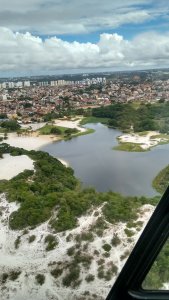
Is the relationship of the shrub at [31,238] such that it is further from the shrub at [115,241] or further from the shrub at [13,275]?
the shrub at [115,241]

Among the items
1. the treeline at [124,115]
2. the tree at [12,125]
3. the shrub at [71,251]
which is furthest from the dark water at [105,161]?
the shrub at [71,251]

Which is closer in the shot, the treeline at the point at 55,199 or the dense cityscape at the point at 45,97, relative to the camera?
the treeline at the point at 55,199

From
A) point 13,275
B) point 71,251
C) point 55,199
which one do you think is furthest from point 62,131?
point 13,275

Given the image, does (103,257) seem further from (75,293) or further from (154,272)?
(154,272)

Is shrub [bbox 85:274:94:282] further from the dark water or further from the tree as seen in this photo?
the tree

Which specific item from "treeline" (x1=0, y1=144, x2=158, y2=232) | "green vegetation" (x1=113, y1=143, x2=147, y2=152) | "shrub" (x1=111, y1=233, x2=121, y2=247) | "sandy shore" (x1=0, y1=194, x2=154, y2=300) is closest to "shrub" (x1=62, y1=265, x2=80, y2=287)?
"sandy shore" (x1=0, y1=194, x2=154, y2=300)

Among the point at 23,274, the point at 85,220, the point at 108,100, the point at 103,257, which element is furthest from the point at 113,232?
the point at 108,100

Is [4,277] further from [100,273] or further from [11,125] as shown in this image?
[11,125]

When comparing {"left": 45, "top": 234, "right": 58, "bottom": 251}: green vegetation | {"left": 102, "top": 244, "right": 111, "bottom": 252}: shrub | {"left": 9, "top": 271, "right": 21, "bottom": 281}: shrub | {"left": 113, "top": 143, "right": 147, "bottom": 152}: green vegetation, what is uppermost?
{"left": 113, "top": 143, "right": 147, "bottom": 152}: green vegetation
